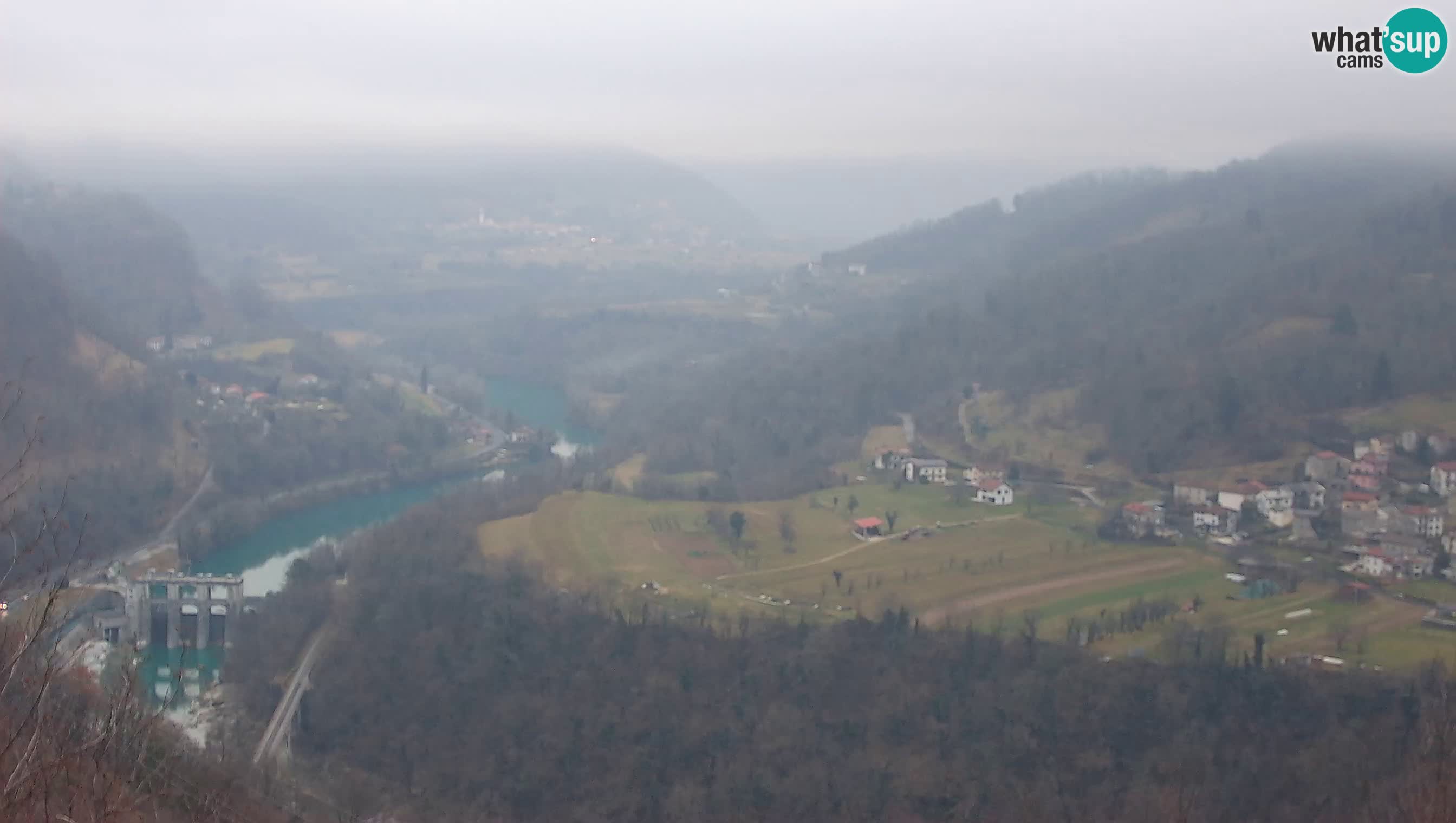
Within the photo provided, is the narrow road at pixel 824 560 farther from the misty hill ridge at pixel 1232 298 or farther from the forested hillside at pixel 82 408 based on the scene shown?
the forested hillside at pixel 82 408

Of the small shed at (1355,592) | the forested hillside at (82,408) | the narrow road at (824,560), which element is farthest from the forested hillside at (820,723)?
the forested hillside at (82,408)

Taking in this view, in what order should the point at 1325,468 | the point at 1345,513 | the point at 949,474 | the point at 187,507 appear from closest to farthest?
the point at 1345,513 → the point at 1325,468 → the point at 949,474 → the point at 187,507

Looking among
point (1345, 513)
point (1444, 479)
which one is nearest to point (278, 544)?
point (1345, 513)

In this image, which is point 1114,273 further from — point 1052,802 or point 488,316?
point 488,316

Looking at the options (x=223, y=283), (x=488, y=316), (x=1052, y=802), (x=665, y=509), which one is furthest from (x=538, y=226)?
(x=1052, y=802)

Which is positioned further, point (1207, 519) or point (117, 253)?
point (117, 253)

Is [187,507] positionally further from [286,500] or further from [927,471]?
[927,471]
